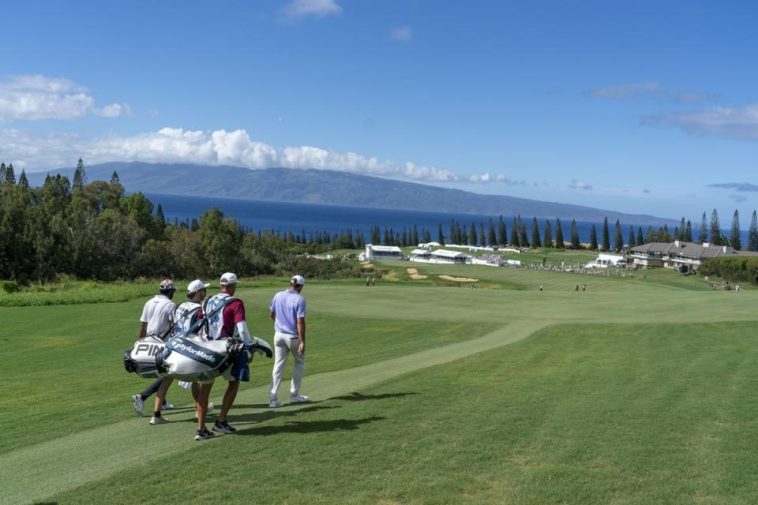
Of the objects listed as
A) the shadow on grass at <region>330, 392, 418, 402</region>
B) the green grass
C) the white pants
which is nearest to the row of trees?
the green grass

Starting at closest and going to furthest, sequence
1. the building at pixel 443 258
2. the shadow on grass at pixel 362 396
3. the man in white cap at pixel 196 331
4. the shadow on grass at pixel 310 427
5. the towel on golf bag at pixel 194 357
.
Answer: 1. the towel on golf bag at pixel 194 357
2. the man in white cap at pixel 196 331
3. the shadow on grass at pixel 310 427
4. the shadow on grass at pixel 362 396
5. the building at pixel 443 258

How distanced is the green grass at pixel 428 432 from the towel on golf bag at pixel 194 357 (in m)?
0.98

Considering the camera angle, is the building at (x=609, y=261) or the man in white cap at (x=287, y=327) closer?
the man in white cap at (x=287, y=327)

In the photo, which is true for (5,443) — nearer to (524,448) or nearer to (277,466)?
(277,466)

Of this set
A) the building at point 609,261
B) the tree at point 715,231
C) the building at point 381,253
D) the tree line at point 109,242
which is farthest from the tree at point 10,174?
the tree at point 715,231

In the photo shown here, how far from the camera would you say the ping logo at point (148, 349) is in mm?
9609

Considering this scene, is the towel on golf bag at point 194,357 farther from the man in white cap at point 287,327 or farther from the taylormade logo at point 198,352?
the man in white cap at point 287,327

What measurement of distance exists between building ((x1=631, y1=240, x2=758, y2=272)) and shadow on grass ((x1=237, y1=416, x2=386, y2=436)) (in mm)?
128379

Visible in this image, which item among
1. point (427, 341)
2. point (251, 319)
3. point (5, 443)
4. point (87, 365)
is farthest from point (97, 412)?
point (251, 319)

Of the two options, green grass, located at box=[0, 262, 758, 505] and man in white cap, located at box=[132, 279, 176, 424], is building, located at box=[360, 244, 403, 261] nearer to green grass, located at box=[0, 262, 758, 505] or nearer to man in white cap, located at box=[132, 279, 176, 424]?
green grass, located at box=[0, 262, 758, 505]

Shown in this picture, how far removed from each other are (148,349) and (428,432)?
166 inches

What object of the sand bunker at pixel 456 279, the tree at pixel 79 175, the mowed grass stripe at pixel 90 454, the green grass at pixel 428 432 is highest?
the tree at pixel 79 175

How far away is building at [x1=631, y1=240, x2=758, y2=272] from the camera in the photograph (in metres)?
132

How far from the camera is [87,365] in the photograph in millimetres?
20750
